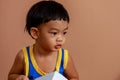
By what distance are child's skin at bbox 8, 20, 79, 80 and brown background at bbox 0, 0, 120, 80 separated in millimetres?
258

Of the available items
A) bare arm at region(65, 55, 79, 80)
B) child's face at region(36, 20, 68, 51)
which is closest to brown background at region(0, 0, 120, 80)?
bare arm at region(65, 55, 79, 80)

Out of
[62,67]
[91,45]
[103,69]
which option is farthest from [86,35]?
[62,67]

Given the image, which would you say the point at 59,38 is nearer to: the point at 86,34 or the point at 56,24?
the point at 56,24

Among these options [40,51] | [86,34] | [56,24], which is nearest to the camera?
[56,24]

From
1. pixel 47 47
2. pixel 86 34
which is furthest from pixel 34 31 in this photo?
pixel 86 34

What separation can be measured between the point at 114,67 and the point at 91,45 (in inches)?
5.5

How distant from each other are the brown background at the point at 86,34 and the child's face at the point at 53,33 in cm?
36

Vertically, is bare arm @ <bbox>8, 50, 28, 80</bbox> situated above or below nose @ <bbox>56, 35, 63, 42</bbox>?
below

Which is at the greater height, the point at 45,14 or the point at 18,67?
the point at 45,14

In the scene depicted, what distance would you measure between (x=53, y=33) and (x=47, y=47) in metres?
0.06

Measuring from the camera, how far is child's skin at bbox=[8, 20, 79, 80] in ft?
2.90

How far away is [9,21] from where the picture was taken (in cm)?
129

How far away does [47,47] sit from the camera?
3.04 feet

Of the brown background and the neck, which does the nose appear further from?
the brown background
